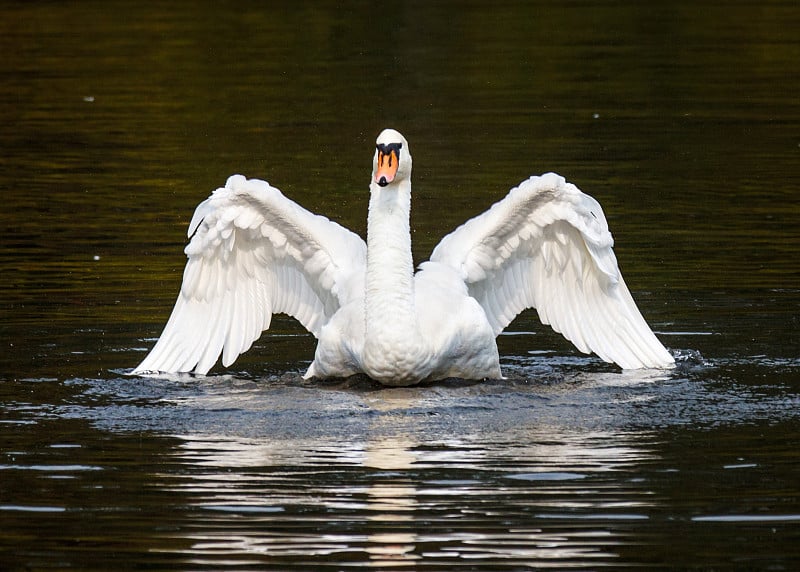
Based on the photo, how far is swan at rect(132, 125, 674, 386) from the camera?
469 inches

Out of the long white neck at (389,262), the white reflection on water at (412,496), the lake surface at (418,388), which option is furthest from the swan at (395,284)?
the white reflection on water at (412,496)

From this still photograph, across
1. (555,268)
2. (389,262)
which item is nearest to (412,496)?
(389,262)

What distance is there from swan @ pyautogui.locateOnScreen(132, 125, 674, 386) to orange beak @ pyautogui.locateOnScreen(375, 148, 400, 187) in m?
0.01

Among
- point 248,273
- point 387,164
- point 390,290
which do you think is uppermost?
point 387,164

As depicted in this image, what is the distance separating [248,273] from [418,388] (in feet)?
6.16

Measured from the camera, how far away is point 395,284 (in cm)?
1191

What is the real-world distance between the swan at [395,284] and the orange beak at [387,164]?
0.04 feet

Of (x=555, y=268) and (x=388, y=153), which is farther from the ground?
(x=388, y=153)

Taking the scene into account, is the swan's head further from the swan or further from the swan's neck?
the swan's neck

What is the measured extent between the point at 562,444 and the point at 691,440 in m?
0.75

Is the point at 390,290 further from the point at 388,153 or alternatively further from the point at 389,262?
the point at 388,153

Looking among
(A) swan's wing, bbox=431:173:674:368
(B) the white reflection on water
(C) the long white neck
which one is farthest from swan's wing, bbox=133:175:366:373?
(B) the white reflection on water

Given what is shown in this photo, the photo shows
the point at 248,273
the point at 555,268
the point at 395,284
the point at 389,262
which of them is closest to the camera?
the point at 395,284

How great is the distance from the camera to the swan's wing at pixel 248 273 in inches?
489
